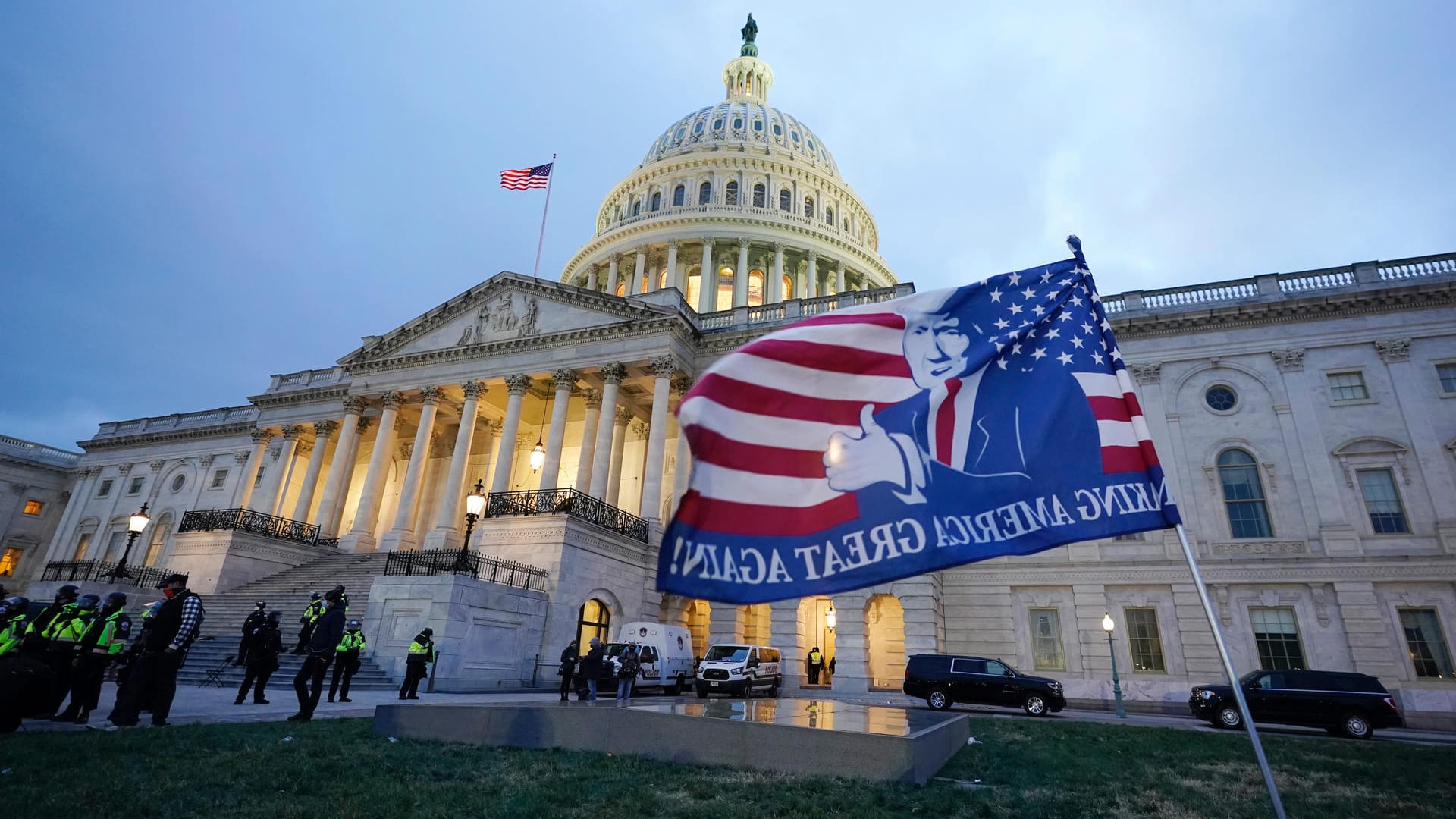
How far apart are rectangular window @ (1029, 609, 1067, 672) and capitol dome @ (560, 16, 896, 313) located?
29.9 m

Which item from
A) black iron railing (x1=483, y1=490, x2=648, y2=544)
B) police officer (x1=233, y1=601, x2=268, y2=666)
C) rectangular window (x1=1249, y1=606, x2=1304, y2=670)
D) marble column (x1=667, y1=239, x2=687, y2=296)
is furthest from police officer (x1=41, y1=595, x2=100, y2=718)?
marble column (x1=667, y1=239, x2=687, y2=296)

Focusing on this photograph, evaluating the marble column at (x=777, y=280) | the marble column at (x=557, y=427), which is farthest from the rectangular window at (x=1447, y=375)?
the marble column at (x=777, y=280)

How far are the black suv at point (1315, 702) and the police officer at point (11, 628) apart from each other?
2467cm

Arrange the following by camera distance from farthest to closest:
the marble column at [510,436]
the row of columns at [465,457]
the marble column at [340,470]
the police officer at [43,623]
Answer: the marble column at [340,470]
the marble column at [510,436]
the row of columns at [465,457]
the police officer at [43,623]

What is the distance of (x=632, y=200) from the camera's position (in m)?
62.6

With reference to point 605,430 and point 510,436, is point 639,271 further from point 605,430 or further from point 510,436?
point 605,430

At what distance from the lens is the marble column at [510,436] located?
106 feet

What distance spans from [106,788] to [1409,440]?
36.4 m

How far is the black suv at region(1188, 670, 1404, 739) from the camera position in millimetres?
17953

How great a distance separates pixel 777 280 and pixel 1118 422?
162 ft

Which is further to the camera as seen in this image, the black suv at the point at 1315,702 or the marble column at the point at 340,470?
the marble column at the point at 340,470

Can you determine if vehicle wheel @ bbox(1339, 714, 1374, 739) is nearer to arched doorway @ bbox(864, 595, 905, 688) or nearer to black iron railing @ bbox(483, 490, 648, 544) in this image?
arched doorway @ bbox(864, 595, 905, 688)

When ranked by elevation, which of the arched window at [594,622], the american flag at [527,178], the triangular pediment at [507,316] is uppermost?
the american flag at [527,178]

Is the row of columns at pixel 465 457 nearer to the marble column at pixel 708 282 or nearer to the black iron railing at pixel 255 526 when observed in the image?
the black iron railing at pixel 255 526
